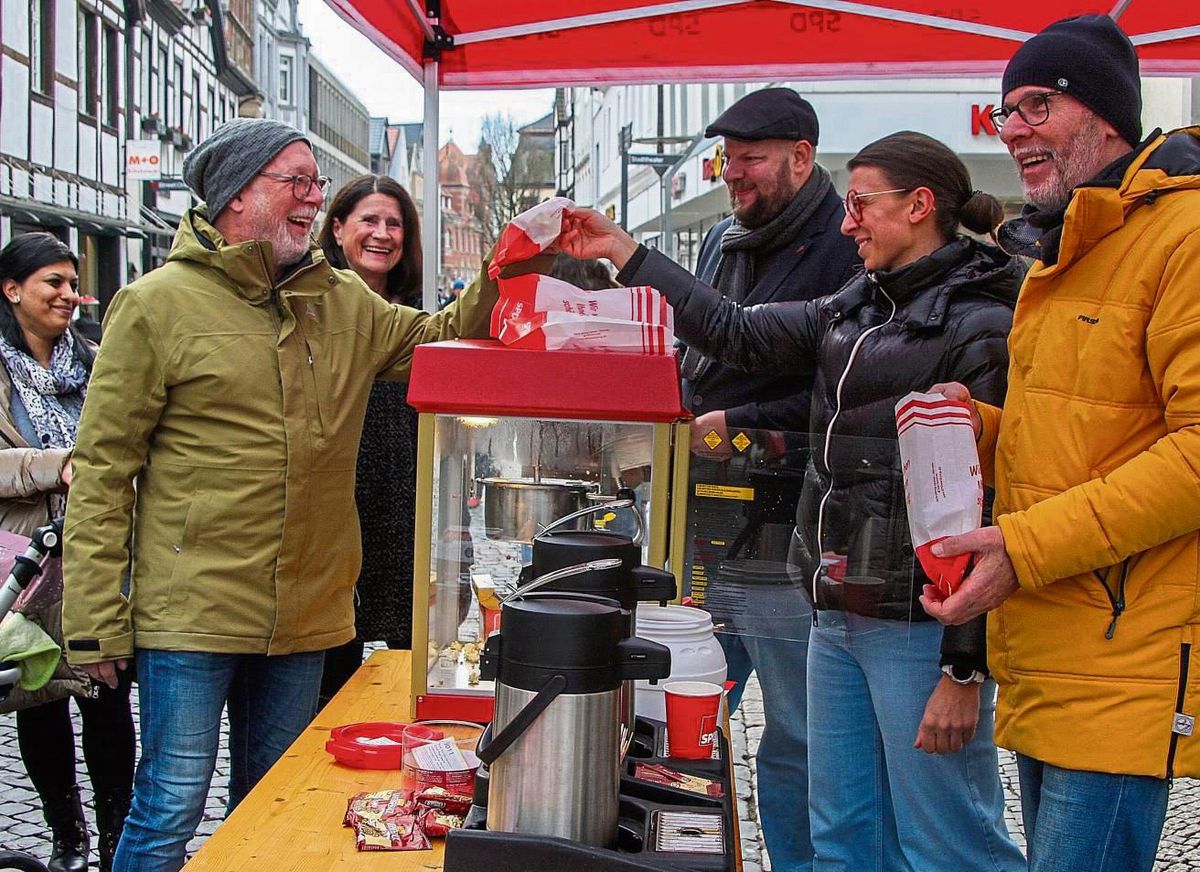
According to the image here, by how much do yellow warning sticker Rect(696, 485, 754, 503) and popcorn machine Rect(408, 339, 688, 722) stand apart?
291 millimetres

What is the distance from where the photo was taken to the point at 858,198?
2520 millimetres

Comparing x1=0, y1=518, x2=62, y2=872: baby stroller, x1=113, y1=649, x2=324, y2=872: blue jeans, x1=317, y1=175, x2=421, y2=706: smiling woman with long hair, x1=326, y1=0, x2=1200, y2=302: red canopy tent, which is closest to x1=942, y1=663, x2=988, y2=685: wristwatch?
x1=113, y1=649, x2=324, y2=872: blue jeans

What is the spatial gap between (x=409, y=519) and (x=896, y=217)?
1884 mm

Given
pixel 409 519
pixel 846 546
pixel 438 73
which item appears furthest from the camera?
pixel 438 73

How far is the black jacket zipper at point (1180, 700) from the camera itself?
1768 millimetres

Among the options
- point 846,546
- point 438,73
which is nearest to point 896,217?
point 846,546

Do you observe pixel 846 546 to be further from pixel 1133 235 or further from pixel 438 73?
pixel 438 73

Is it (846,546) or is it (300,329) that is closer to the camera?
(846,546)

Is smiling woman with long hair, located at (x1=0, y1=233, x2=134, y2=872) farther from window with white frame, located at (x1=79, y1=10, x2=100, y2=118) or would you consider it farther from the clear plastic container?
window with white frame, located at (x1=79, y1=10, x2=100, y2=118)

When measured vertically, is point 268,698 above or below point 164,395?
below

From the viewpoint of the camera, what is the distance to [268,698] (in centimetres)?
280

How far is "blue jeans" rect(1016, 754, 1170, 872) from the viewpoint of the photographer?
1.83 m

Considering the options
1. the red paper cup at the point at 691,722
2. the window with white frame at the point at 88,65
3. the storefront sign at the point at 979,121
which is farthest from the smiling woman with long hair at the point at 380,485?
the window with white frame at the point at 88,65

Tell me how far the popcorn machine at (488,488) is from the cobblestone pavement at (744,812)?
5.88 ft
